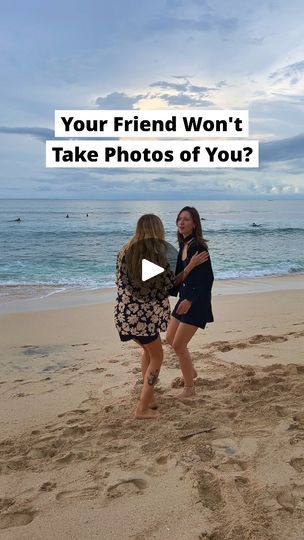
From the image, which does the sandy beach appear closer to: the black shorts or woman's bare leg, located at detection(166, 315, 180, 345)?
woman's bare leg, located at detection(166, 315, 180, 345)

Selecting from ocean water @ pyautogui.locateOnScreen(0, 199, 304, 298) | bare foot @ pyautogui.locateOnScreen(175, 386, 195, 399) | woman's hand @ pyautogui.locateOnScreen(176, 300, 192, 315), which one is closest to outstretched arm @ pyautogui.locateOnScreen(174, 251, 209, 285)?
woman's hand @ pyautogui.locateOnScreen(176, 300, 192, 315)

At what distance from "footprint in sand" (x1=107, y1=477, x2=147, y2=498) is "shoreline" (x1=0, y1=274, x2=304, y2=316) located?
685 centimetres

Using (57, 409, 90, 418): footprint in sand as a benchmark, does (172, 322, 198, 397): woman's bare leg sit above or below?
above

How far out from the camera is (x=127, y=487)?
293cm

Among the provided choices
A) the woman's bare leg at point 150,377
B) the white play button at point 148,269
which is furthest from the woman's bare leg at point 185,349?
the white play button at point 148,269

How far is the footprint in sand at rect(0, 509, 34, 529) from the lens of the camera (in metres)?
2.61

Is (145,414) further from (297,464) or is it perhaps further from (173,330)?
(297,464)

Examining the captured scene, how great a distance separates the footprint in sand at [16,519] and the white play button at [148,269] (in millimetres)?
1787

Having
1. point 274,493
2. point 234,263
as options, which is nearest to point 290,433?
point 274,493

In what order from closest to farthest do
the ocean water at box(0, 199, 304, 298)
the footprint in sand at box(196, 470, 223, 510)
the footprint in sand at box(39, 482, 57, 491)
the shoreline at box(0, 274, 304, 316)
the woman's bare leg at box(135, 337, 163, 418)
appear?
the footprint in sand at box(196, 470, 223, 510) < the footprint in sand at box(39, 482, 57, 491) < the woman's bare leg at box(135, 337, 163, 418) < the shoreline at box(0, 274, 304, 316) < the ocean water at box(0, 199, 304, 298)

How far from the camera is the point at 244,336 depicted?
6773mm

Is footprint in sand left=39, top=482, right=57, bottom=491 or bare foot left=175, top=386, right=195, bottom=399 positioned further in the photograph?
bare foot left=175, top=386, right=195, bottom=399

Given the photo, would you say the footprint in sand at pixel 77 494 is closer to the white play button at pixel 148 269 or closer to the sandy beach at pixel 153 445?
the sandy beach at pixel 153 445

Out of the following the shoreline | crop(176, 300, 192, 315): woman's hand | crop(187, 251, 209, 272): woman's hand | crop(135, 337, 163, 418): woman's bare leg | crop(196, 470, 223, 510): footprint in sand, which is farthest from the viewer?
the shoreline
